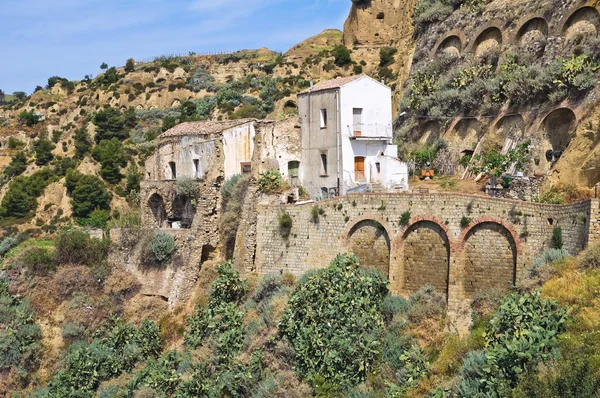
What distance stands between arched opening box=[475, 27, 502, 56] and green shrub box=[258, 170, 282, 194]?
1531cm

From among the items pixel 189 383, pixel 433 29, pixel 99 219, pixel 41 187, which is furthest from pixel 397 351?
pixel 41 187

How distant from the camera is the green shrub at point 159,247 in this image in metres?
31.3

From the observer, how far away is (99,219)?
50875mm

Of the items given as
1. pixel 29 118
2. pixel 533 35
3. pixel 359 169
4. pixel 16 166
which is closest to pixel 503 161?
pixel 359 169

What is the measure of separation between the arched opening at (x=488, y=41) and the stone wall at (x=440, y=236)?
1671 centimetres

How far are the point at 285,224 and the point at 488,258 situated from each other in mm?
8192

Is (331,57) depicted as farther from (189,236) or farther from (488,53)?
(189,236)

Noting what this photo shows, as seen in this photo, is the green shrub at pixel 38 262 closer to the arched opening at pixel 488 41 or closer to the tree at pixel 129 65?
the arched opening at pixel 488 41

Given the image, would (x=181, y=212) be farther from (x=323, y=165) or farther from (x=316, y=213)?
(x=316, y=213)

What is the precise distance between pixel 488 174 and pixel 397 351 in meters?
11.5

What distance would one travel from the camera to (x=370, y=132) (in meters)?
30.2

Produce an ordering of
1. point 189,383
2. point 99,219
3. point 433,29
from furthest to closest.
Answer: point 99,219 → point 433,29 → point 189,383

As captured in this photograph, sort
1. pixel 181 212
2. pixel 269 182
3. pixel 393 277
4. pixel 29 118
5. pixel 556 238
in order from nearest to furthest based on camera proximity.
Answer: pixel 556 238
pixel 393 277
pixel 269 182
pixel 181 212
pixel 29 118

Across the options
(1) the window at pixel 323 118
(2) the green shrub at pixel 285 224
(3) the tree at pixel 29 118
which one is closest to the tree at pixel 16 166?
(3) the tree at pixel 29 118
